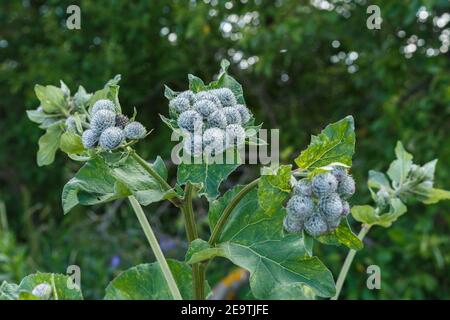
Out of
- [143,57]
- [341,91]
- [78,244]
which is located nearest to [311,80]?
[341,91]

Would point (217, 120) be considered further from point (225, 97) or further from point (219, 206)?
point (219, 206)

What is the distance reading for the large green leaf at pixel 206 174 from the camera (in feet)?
1.93

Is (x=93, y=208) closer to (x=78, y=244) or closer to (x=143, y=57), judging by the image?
(x=78, y=244)

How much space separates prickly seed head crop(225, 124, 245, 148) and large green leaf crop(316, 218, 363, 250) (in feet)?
0.43

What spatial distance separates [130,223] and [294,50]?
1.04 m

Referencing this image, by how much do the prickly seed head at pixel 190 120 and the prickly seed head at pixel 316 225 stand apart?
14cm

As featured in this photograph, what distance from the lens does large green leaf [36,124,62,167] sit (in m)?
0.87

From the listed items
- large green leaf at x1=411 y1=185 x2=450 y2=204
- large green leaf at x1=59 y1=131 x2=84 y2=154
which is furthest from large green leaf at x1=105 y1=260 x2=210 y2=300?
large green leaf at x1=411 y1=185 x2=450 y2=204

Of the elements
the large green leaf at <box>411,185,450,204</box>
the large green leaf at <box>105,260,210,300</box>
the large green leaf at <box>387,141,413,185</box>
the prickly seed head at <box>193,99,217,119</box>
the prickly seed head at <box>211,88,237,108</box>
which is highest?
the prickly seed head at <box>211,88,237,108</box>

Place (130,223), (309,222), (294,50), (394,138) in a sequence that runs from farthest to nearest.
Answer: (130,223)
(294,50)
(394,138)
(309,222)

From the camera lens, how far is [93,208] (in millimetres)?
3104

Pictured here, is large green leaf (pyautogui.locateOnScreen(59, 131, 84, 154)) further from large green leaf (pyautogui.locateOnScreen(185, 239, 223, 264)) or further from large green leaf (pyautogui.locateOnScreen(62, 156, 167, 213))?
large green leaf (pyautogui.locateOnScreen(185, 239, 223, 264))

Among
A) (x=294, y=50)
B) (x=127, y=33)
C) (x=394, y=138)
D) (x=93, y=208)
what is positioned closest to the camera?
(x=394, y=138)

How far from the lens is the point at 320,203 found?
1.88 feet
